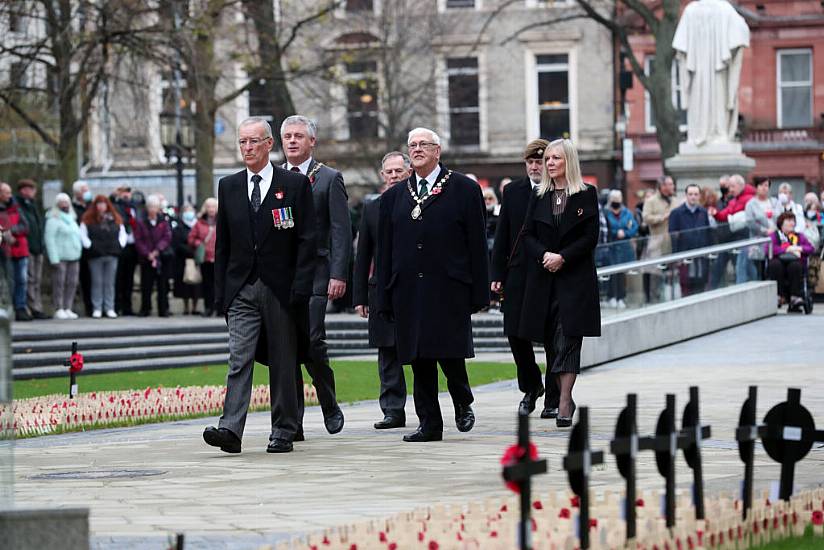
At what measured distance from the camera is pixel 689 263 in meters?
22.4

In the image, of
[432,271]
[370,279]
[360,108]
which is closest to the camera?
[432,271]

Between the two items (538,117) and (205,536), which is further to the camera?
(538,117)

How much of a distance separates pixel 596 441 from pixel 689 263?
1141 cm

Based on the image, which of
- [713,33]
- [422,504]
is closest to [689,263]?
[713,33]

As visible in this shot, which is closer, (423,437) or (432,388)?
(423,437)

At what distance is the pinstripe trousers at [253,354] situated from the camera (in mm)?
11211

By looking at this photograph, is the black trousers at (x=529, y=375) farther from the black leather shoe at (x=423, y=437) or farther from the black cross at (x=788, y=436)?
the black cross at (x=788, y=436)

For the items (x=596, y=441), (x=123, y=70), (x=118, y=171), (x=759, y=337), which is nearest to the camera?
(x=596, y=441)

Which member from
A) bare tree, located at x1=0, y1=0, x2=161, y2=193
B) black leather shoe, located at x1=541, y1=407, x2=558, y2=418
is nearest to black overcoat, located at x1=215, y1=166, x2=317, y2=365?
black leather shoe, located at x1=541, y1=407, x2=558, y2=418

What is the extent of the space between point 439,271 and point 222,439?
192cm

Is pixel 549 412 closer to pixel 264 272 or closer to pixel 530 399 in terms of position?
pixel 530 399

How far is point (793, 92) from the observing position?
55.8 metres

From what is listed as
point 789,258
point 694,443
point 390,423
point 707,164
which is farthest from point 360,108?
point 694,443

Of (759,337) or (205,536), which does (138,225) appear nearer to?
(759,337)
